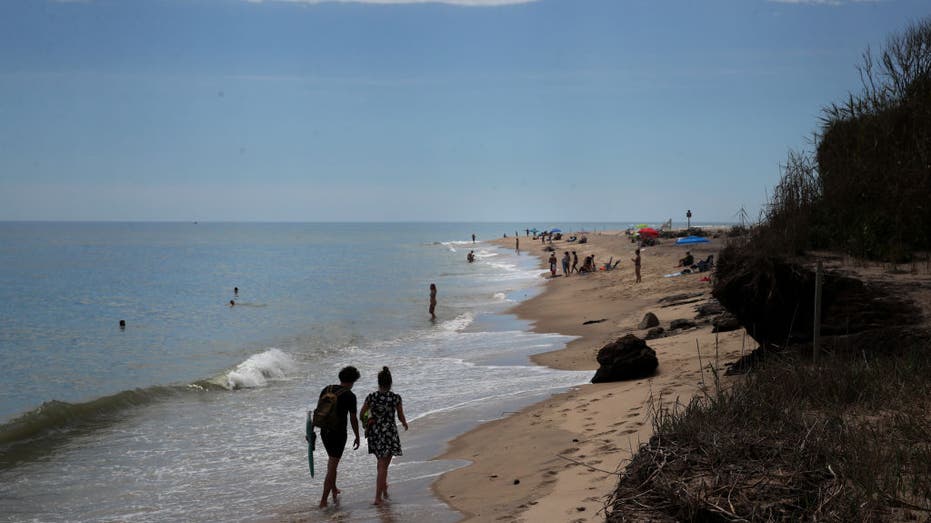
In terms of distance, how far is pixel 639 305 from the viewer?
1048 inches

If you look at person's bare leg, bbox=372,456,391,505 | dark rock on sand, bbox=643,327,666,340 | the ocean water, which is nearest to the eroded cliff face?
the ocean water

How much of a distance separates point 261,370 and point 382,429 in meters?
12.2

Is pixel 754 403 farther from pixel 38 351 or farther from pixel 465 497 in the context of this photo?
pixel 38 351

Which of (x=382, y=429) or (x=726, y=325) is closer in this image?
(x=382, y=429)

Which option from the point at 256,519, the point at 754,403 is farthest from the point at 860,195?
the point at 256,519

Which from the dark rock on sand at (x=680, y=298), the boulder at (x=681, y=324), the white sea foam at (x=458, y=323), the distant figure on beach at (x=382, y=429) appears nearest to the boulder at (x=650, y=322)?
the boulder at (x=681, y=324)

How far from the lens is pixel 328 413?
860 centimetres

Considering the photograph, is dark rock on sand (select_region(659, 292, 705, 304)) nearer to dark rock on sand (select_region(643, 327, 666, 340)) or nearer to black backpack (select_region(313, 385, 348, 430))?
dark rock on sand (select_region(643, 327, 666, 340))

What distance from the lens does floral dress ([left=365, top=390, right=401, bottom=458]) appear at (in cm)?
866

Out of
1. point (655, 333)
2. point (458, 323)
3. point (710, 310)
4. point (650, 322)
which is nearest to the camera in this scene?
point (655, 333)

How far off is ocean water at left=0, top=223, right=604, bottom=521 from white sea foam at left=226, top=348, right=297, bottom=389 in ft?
0.27

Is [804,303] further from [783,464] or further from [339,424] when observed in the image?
[339,424]

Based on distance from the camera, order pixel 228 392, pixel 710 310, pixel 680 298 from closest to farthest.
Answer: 1. pixel 228 392
2. pixel 710 310
3. pixel 680 298

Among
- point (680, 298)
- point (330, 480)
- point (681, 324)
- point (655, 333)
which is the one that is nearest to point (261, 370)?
point (655, 333)
